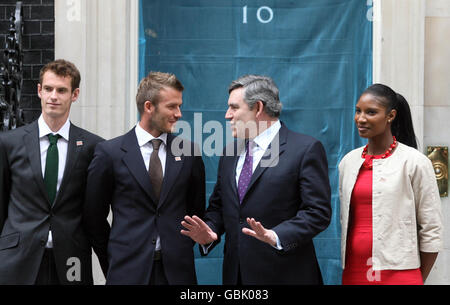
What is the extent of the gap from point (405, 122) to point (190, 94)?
2.69 metres

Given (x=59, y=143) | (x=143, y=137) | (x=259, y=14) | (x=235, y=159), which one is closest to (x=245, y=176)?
(x=235, y=159)

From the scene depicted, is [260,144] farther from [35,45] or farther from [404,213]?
[35,45]

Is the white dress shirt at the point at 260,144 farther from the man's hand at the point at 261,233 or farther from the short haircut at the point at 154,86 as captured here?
the short haircut at the point at 154,86

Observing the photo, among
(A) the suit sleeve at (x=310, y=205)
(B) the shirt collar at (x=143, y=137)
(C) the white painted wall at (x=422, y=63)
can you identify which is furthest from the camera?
(C) the white painted wall at (x=422, y=63)

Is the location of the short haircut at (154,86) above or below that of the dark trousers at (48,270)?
above

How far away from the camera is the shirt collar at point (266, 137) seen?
437 cm

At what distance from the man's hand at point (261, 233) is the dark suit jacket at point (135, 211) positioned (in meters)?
0.59

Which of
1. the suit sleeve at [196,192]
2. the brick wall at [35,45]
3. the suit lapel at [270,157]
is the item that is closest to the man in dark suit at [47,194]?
the suit sleeve at [196,192]

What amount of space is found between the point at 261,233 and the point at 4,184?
72.8 inches

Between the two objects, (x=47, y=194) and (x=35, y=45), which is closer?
(x=47, y=194)

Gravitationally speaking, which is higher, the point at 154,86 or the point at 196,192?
the point at 154,86

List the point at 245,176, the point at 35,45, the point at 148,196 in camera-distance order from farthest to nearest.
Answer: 1. the point at 35,45
2. the point at 245,176
3. the point at 148,196

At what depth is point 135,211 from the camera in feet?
14.0
